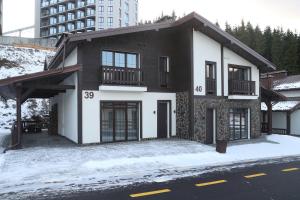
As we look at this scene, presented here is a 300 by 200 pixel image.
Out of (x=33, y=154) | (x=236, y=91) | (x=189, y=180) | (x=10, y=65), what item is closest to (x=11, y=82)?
(x=33, y=154)

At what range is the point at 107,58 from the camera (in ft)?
57.8

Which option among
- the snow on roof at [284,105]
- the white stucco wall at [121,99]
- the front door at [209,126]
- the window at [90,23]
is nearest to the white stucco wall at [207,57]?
the front door at [209,126]

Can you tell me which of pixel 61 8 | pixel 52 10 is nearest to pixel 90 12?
pixel 61 8

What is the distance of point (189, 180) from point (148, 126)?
28.6ft

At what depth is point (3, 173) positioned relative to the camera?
34.7ft

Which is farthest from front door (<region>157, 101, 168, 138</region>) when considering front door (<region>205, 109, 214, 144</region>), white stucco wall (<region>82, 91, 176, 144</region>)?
front door (<region>205, 109, 214, 144</region>)

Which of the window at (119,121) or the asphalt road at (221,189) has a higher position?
the window at (119,121)

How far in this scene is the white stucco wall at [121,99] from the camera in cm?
1671

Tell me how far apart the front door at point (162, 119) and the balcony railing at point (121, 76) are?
7.18ft

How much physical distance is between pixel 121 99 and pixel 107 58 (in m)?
2.39

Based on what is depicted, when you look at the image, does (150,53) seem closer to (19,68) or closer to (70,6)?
(19,68)

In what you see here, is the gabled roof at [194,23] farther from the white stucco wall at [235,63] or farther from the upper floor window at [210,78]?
the upper floor window at [210,78]

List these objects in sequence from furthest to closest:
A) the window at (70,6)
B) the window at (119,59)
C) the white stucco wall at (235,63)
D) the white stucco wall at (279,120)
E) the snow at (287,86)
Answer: the window at (70,6)
the snow at (287,86)
the white stucco wall at (279,120)
the white stucco wall at (235,63)
the window at (119,59)

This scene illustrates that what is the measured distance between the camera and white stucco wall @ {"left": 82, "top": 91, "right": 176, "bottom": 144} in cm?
1671
